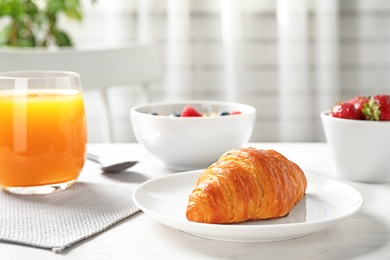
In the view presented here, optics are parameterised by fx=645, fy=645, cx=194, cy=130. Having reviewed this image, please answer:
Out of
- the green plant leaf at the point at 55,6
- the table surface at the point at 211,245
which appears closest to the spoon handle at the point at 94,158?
the table surface at the point at 211,245

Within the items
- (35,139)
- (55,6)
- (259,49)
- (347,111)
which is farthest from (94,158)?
(259,49)

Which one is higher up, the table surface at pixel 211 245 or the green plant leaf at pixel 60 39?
the green plant leaf at pixel 60 39

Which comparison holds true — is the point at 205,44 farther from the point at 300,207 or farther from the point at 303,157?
the point at 300,207

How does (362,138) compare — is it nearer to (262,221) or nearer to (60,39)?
(262,221)

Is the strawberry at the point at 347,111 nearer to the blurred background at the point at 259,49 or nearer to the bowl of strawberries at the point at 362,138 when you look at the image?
the bowl of strawberries at the point at 362,138

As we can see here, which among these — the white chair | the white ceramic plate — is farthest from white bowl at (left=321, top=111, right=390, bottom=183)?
the white chair

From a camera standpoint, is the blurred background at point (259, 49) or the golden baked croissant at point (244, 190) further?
the blurred background at point (259, 49)
